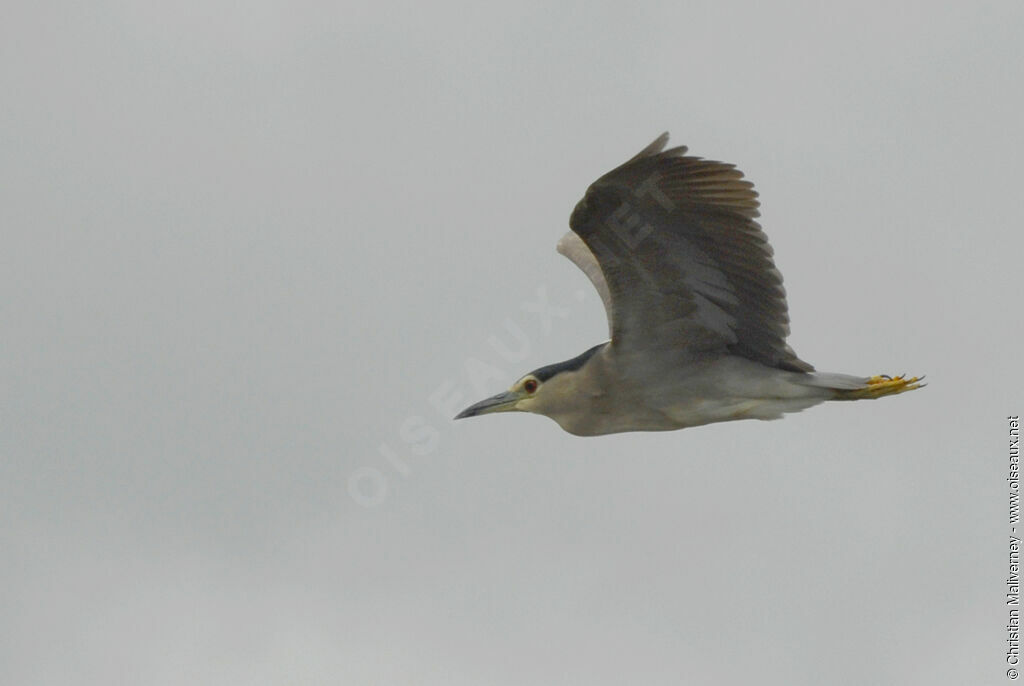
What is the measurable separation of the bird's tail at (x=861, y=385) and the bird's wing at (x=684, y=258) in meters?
0.18

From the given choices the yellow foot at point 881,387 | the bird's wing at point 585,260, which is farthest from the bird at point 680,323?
the bird's wing at point 585,260

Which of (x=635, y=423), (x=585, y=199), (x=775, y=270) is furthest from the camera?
(x=635, y=423)

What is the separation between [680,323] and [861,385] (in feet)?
5.51

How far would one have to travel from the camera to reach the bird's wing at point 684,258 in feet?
42.0

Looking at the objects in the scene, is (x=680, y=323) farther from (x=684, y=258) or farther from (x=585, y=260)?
(x=585, y=260)

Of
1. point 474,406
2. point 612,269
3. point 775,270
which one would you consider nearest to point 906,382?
point 775,270

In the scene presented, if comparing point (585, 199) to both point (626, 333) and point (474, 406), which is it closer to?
point (626, 333)

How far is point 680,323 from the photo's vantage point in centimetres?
1414

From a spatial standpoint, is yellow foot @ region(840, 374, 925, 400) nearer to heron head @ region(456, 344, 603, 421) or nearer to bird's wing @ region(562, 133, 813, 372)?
bird's wing @ region(562, 133, 813, 372)

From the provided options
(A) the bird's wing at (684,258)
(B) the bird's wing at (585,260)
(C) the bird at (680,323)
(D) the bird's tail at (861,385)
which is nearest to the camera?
(A) the bird's wing at (684,258)

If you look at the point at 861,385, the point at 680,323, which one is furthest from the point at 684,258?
the point at 861,385

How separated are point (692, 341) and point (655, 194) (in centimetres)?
190

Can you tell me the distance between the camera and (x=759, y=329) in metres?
14.1

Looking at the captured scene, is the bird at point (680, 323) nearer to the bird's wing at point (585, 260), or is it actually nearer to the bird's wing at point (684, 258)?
the bird's wing at point (684, 258)
